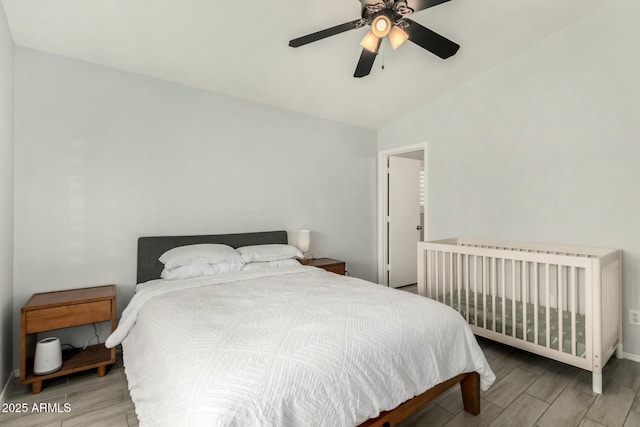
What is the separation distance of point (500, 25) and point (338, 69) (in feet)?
4.66

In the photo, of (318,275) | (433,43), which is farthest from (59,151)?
(433,43)

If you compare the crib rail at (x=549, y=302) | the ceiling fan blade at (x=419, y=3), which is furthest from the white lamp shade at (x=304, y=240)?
the ceiling fan blade at (x=419, y=3)

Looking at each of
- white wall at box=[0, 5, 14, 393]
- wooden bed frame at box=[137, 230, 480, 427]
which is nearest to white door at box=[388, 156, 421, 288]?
wooden bed frame at box=[137, 230, 480, 427]

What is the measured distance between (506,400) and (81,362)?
2870mm

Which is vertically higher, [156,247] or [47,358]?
[156,247]

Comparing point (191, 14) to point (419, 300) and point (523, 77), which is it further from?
point (523, 77)

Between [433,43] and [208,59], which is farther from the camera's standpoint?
[208,59]

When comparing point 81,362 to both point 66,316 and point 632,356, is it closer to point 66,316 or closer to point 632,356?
point 66,316

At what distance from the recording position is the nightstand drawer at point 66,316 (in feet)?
6.70

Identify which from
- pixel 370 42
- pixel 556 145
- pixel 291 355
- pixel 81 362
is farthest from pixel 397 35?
pixel 81 362

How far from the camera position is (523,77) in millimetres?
3104

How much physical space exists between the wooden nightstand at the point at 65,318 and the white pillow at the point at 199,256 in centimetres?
45

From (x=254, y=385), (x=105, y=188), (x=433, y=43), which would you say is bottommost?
(x=254, y=385)

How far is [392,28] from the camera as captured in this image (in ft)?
6.09
